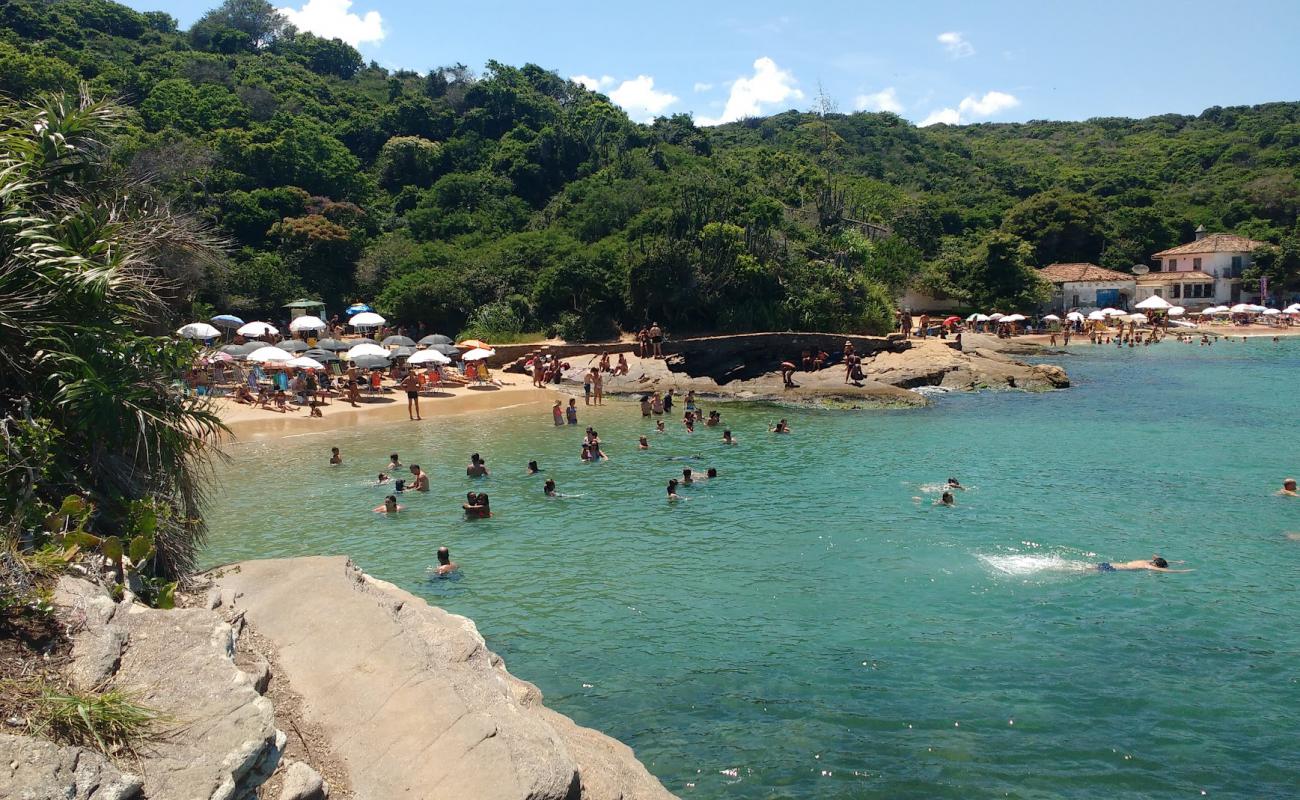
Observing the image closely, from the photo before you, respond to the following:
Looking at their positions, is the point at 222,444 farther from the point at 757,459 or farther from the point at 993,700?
the point at 993,700

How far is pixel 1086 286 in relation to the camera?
198 ft

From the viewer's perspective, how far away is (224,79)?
64.6 meters

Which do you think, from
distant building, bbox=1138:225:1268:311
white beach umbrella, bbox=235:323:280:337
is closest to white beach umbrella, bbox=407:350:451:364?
white beach umbrella, bbox=235:323:280:337

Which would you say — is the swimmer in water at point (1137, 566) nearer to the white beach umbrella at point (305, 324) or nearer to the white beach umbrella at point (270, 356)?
the white beach umbrella at point (270, 356)

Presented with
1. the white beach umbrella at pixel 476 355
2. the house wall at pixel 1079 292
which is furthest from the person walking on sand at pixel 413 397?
the house wall at pixel 1079 292

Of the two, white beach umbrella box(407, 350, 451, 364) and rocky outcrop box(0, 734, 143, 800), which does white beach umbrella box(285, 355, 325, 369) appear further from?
rocky outcrop box(0, 734, 143, 800)

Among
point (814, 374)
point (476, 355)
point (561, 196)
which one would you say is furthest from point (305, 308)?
point (814, 374)

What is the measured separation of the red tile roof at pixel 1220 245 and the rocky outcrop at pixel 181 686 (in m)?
69.6

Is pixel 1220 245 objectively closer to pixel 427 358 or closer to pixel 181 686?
pixel 427 358

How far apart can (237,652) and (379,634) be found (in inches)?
49.0

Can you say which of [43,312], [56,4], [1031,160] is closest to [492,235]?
[43,312]

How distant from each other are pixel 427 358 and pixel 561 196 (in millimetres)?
22901

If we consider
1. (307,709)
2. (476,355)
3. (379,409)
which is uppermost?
(476,355)

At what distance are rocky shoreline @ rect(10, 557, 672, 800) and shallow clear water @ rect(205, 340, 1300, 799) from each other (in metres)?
1.98
